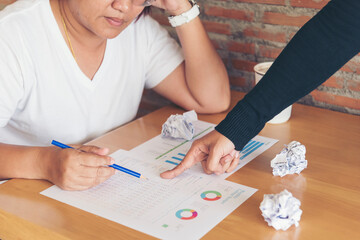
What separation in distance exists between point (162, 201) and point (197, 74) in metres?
0.62

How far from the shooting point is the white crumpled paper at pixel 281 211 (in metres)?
0.93

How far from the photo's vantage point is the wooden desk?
0.95m

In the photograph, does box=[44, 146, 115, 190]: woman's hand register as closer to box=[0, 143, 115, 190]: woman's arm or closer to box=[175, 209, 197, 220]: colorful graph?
box=[0, 143, 115, 190]: woman's arm

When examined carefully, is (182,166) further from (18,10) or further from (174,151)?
(18,10)

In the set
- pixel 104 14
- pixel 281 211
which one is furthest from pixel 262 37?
pixel 281 211

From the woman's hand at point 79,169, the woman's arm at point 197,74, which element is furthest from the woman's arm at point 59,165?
the woman's arm at point 197,74

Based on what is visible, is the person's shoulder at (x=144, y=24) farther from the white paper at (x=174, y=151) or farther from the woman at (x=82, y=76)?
the white paper at (x=174, y=151)

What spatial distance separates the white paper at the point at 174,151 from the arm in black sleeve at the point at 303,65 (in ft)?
0.39

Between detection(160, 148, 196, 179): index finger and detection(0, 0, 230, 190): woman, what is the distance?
0.14 metres

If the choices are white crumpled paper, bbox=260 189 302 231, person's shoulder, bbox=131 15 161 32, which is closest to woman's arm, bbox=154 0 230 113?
person's shoulder, bbox=131 15 161 32

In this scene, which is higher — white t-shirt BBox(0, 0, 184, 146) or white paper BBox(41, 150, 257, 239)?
white t-shirt BBox(0, 0, 184, 146)

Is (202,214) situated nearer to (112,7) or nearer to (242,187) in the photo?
(242,187)

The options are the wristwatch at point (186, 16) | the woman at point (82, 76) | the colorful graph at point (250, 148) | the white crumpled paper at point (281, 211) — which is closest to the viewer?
the white crumpled paper at point (281, 211)

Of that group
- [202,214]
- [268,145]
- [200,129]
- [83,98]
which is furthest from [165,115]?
[202,214]
